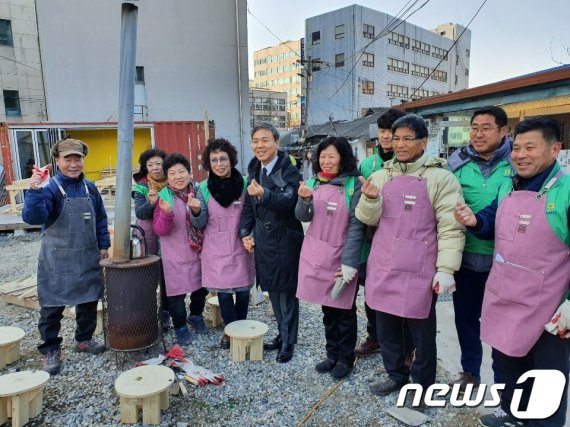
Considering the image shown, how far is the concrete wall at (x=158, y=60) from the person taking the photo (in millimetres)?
16516

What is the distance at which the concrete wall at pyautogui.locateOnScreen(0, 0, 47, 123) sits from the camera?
1664cm

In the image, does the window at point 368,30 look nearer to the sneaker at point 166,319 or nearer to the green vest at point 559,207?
the sneaker at point 166,319

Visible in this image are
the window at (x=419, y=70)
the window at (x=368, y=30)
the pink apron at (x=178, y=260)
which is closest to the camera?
the pink apron at (x=178, y=260)

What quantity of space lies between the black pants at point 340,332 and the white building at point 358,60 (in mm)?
29920

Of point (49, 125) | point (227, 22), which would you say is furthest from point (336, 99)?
point (49, 125)

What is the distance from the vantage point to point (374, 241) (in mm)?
2645

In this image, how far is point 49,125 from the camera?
12.4m

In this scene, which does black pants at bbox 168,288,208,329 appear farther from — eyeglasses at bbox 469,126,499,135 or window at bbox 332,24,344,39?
window at bbox 332,24,344,39

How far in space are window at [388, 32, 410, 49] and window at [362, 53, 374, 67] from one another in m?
2.71

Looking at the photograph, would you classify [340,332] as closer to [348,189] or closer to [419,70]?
[348,189]

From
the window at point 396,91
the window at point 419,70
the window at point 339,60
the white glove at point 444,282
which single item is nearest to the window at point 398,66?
the window at point 419,70

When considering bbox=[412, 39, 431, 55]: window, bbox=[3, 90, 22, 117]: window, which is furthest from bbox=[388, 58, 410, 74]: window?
bbox=[3, 90, 22, 117]: window

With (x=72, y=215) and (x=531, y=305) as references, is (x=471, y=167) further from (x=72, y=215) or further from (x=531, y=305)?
(x=72, y=215)

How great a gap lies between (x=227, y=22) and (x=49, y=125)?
9.70m
